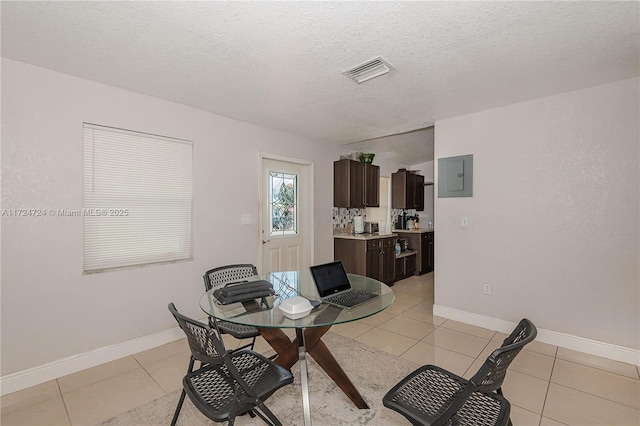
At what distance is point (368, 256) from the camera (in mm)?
4859

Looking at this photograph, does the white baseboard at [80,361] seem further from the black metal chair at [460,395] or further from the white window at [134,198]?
the black metal chair at [460,395]

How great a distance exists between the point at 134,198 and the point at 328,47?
89.7 inches

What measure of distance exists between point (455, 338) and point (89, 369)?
3.44 meters

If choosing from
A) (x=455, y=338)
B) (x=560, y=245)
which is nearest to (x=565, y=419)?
(x=455, y=338)

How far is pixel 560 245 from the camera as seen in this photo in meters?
2.93

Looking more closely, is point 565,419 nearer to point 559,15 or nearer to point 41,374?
point 559,15

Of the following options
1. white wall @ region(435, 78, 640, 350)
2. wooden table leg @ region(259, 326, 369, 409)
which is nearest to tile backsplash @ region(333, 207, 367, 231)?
white wall @ region(435, 78, 640, 350)

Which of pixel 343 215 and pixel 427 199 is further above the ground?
pixel 427 199

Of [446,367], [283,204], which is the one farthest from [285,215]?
[446,367]

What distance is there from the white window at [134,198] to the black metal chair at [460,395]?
2628 mm

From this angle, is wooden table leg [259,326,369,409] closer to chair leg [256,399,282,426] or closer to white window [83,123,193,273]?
chair leg [256,399,282,426]

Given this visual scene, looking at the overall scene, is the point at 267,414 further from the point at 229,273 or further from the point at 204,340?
the point at 229,273

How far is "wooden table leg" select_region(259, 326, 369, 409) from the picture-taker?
2014mm

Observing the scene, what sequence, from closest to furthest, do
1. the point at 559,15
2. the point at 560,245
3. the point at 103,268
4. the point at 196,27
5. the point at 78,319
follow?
the point at 559,15, the point at 196,27, the point at 78,319, the point at 103,268, the point at 560,245
